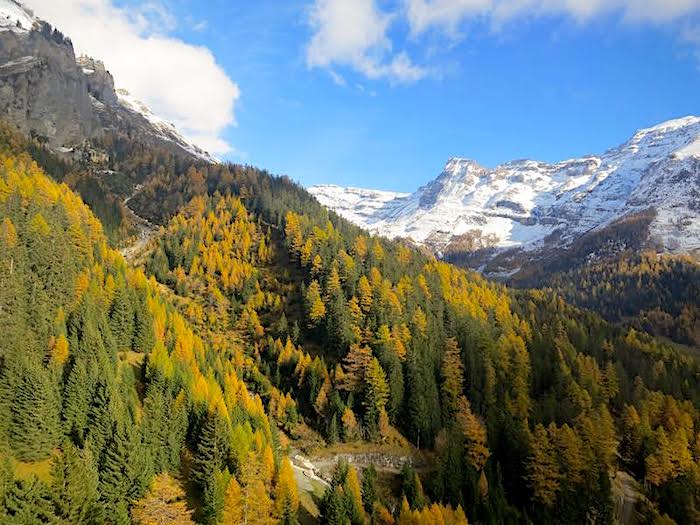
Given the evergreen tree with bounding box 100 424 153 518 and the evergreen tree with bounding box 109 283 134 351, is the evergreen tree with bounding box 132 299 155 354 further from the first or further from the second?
the evergreen tree with bounding box 100 424 153 518

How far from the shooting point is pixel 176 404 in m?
68.8

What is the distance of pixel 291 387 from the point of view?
99125 mm

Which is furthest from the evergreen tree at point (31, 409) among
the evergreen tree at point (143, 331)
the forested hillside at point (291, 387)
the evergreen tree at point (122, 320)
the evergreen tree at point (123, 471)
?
the evergreen tree at point (143, 331)

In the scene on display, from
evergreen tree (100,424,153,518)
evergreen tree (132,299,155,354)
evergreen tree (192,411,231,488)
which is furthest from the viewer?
evergreen tree (132,299,155,354)

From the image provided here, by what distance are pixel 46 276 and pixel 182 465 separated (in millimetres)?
42702

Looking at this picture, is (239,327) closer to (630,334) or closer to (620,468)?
(620,468)

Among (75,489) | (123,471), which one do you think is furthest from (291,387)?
(75,489)

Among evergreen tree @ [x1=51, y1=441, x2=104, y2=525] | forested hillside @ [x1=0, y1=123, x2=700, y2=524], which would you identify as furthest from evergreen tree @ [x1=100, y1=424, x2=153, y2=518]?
evergreen tree @ [x1=51, y1=441, x2=104, y2=525]

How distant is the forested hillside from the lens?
5866 cm

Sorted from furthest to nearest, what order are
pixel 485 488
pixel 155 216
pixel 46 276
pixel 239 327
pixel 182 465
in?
pixel 155 216 → pixel 239 327 → pixel 46 276 → pixel 485 488 → pixel 182 465

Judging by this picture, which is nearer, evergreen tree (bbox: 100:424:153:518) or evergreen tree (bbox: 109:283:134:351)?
evergreen tree (bbox: 100:424:153:518)

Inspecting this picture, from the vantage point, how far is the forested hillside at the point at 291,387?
58.7 metres

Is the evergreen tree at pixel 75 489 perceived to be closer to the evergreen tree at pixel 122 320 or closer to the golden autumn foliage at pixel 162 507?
the golden autumn foliage at pixel 162 507

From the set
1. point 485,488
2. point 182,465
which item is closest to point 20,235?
point 182,465
